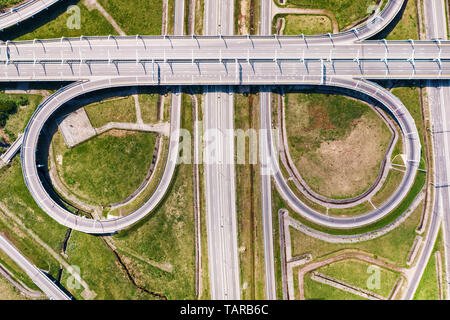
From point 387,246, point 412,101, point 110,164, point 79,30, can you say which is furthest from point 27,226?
point 412,101

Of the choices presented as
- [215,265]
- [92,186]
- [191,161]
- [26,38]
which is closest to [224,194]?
[191,161]

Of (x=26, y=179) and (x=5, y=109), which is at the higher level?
(x=5, y=109)

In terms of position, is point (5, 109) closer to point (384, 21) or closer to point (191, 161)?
point (191, 161)

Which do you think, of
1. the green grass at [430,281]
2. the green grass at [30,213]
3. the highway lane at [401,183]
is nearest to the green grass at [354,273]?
the green grass at [430,281]

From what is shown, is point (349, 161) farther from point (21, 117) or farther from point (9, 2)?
point (9, 2)

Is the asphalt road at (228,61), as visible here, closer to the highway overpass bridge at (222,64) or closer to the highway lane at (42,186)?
the highway overpass bridge at (222,64)

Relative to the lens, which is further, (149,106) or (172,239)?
(149,106)

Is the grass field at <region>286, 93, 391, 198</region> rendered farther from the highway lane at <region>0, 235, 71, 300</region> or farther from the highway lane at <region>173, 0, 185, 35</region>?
the highway lane at <region>0, 235, 71, 300</region>

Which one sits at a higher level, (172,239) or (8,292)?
(172,239)
